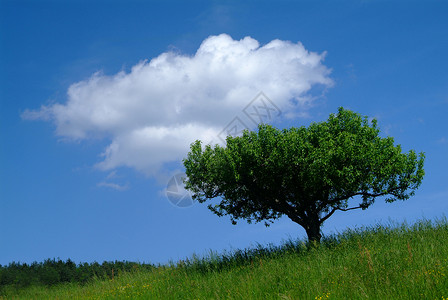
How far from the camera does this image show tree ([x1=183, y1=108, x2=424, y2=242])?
2130 cm

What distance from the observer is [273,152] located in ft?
69.5

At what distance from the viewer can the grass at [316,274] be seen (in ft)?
38.2

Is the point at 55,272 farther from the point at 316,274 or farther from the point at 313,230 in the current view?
the point at 316,274

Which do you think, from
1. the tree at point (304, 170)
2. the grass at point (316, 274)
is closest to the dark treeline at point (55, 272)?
the grass at point (316, 274)

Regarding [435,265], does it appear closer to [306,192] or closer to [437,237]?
[437,237]

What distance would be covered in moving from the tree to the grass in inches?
91.5

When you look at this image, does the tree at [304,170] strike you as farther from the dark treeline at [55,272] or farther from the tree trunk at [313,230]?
the dark treeline at [55,272]

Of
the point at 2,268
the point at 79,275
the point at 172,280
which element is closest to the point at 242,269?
the point at 172,280

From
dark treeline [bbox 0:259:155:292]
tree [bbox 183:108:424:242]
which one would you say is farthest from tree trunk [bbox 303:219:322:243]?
Answer: dark treeline [bbox 0:259:155:292]

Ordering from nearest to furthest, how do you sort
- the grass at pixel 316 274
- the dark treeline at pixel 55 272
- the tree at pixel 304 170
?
the grass at pixel 316 274 < the tree at pixel 304 170 < the dark treeline at pixel 55 272

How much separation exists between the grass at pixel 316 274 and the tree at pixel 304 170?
2325 millimetres

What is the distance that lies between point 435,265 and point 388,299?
3.22 meters

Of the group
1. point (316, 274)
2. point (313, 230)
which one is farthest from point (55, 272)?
point (316, 274)

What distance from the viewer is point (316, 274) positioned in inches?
588
